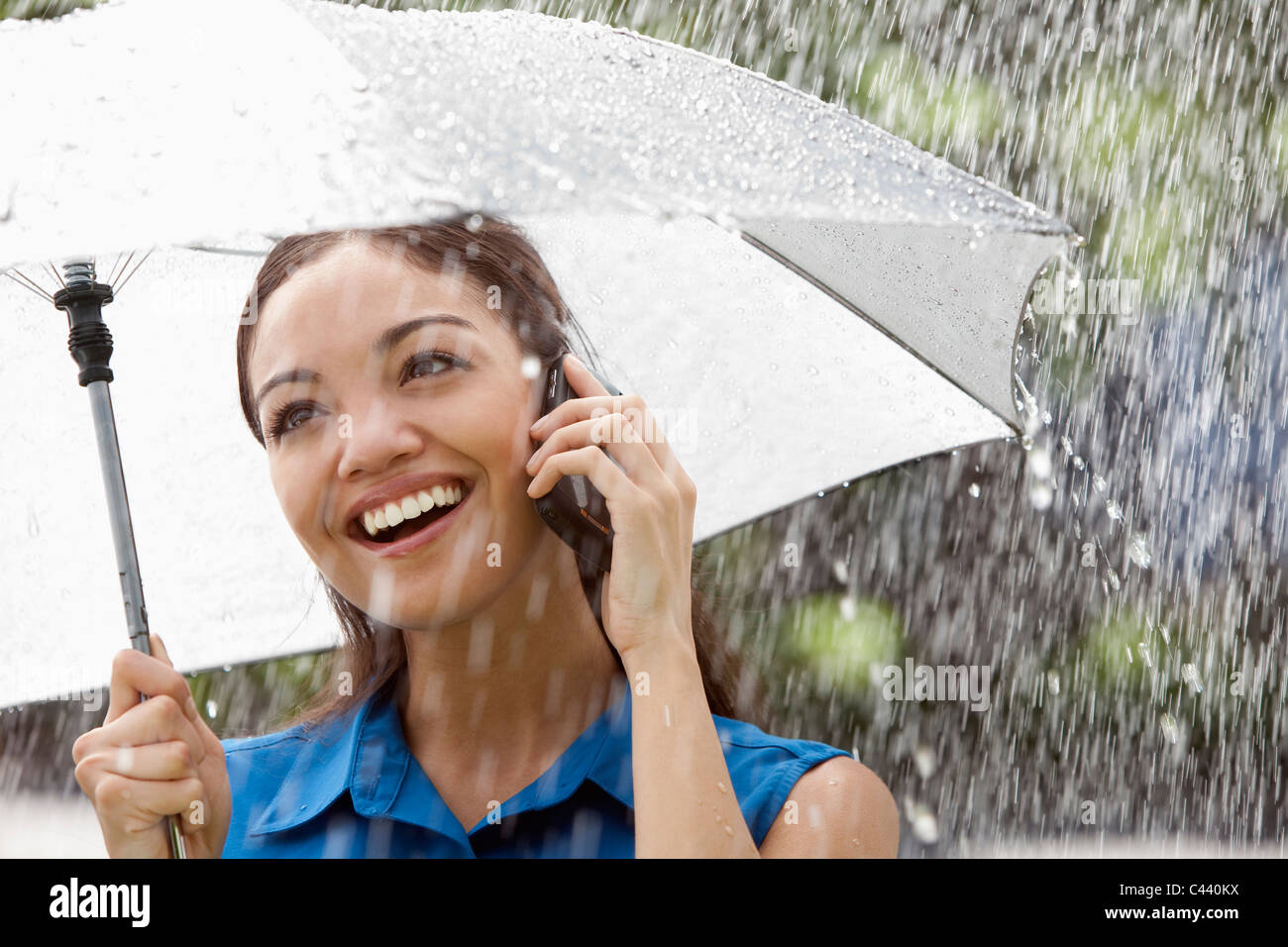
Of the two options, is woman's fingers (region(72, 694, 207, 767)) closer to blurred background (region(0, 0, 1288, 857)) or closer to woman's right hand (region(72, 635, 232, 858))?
woman's right hand (region(72, 635, 232, 858))

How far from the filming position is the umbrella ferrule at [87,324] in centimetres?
164

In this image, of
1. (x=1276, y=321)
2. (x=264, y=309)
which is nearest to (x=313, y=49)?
(x=264, y=309)

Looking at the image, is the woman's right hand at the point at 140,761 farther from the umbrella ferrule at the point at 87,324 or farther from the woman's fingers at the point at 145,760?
the umbrella ferrule at the point at 87,324

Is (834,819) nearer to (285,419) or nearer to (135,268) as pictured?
(285,419)

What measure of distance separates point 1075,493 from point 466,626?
10.5ft

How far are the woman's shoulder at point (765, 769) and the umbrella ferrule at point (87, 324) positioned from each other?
0.92 metres

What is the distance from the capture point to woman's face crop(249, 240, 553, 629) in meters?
1.69

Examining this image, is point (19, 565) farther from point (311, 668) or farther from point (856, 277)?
point (311, 668)

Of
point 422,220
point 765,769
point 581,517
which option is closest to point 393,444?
point 581,517

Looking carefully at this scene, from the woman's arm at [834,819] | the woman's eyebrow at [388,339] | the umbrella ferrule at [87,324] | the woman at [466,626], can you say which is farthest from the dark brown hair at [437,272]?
the woman's arm at [834,819]

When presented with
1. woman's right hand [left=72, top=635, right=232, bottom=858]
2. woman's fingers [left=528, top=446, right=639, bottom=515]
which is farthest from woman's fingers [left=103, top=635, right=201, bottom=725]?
woman's fingers [left=528, top=446, right=639, bottom=515]

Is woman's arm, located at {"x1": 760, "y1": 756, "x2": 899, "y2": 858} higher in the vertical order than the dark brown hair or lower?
lower
